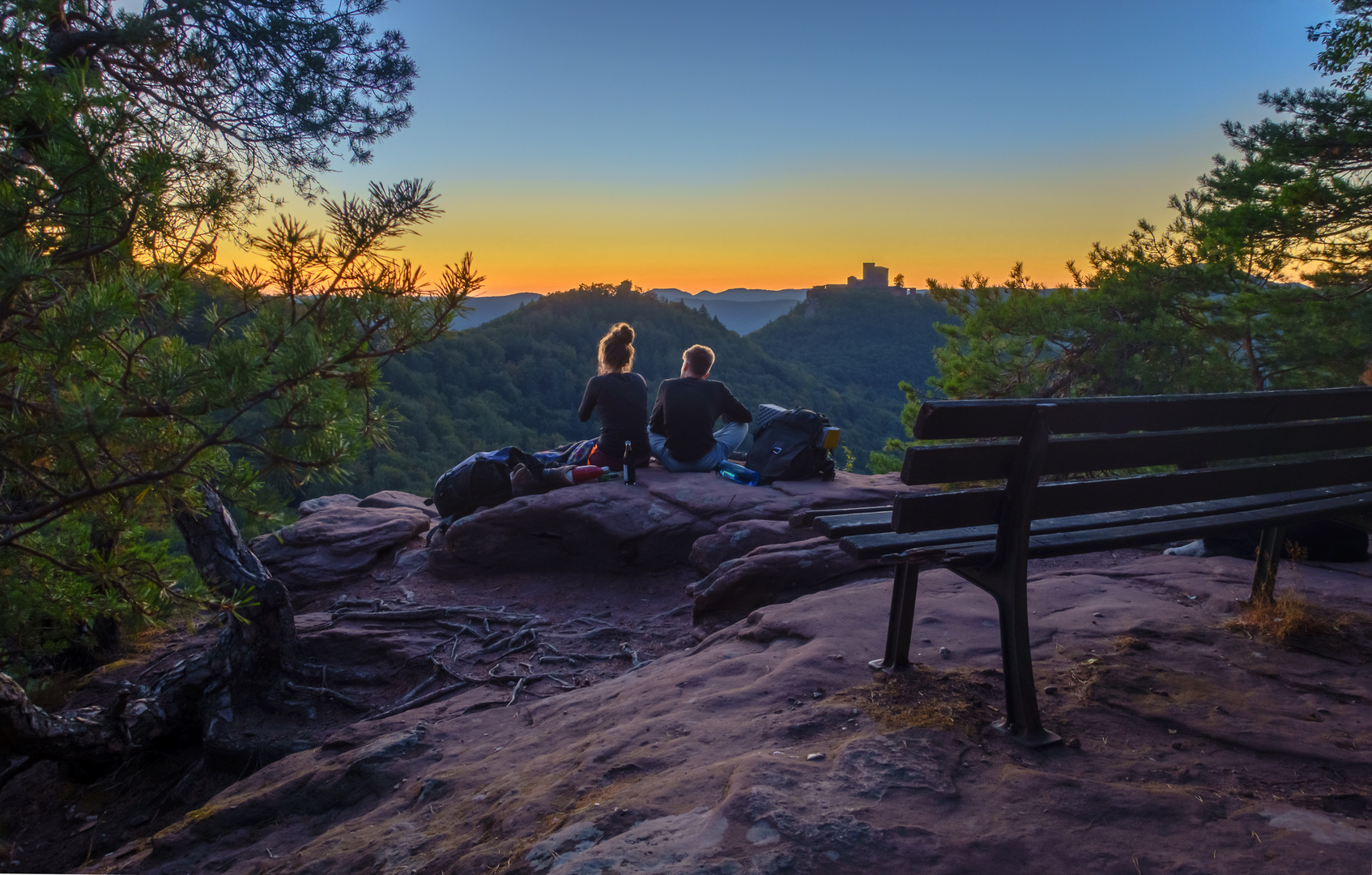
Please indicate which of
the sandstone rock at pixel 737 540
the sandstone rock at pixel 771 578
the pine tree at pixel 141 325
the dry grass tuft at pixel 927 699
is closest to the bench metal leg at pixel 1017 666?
the dry grass tuft at pixel 927 699

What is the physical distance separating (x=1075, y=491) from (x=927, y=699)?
853 mm

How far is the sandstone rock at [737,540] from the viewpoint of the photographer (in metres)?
5.76

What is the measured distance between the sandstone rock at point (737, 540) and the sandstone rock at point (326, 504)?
15.1 ft

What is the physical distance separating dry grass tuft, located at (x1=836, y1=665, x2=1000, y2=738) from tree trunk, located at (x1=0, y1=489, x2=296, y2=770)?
11.0ft

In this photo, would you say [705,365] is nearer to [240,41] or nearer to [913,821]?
[240,41]

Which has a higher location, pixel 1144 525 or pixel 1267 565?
pixel 1144 525

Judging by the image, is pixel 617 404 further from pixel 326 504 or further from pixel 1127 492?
pixel 1127 492

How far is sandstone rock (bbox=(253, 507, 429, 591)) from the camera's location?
6.99 meters

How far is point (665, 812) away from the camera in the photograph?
1.91 m

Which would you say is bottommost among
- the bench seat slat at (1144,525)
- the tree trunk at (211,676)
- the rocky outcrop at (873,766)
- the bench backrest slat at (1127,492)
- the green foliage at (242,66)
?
the tree trunk at (211,676)

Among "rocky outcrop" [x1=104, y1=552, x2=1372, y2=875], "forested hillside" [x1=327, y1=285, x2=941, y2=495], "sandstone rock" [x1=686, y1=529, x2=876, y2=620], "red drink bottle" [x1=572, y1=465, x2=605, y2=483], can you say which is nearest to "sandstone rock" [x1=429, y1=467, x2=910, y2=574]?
"red drink bottle" [x1=572, y1=465, x2=605, y2=483]

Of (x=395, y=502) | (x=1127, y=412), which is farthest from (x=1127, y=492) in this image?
(x=395, y=502)

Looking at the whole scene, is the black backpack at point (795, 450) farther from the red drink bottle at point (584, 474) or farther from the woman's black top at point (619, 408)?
the red drink bottle at point (584, 474)

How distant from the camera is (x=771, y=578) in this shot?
15.6 feet
